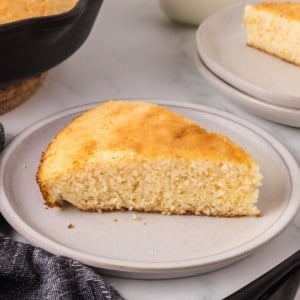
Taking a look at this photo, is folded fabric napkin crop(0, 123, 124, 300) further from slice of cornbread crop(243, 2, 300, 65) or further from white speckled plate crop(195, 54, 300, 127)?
slice of cornbread crop(243, 2, 300, 65)

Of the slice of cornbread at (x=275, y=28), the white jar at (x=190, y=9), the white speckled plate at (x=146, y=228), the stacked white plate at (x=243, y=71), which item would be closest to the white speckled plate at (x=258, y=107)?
the stacked white plate at (x=243, y=71)

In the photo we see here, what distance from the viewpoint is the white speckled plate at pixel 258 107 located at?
1.40 m

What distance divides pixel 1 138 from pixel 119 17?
32.1 inches

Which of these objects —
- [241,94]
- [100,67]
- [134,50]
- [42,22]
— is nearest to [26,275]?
[42,22]

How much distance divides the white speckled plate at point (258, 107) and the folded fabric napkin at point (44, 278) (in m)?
0.58

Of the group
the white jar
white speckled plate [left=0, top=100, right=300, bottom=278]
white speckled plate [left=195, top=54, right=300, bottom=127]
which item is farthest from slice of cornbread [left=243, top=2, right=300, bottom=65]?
white speckled plate [left=0, top=100, right=300, bottom=278]

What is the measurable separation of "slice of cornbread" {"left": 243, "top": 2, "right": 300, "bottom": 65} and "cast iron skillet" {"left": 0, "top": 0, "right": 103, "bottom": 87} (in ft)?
1.47

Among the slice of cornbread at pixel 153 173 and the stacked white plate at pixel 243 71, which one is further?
the stacked white plate at pixel 243 71

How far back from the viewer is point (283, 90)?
149cm

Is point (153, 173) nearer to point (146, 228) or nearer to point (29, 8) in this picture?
point (146, 228)

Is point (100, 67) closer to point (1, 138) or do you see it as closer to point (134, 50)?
point (134, 50)

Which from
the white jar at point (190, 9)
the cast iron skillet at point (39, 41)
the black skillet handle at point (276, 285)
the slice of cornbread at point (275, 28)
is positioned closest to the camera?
the black skillet handle at point (276, 285)

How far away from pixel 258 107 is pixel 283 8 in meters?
0.39

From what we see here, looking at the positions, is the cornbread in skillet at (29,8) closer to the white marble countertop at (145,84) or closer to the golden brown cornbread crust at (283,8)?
the white marble countertop at (145,84)
